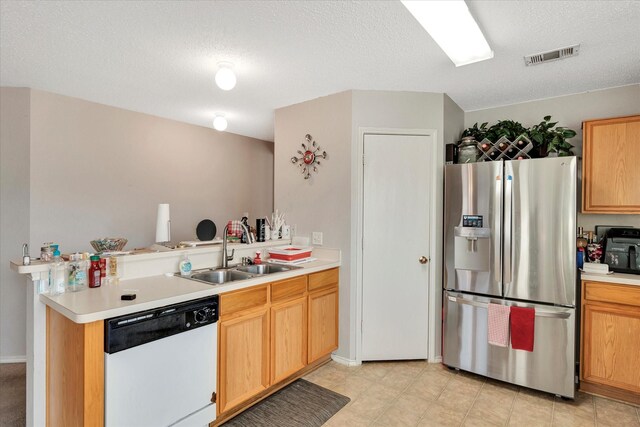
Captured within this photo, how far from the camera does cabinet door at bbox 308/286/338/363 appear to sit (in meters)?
2.78

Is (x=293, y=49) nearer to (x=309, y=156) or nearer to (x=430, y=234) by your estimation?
(x=309, y=156)

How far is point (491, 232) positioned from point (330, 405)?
1.82 meters

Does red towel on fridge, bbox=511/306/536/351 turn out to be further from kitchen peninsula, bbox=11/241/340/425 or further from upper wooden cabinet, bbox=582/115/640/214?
kitchen peninsula, bbox=11/241/340/425

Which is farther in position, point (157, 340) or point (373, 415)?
point (373, 415)

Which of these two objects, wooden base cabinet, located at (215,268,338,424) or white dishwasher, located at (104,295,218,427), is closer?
white dishwasher, located at (104,295,218,427)

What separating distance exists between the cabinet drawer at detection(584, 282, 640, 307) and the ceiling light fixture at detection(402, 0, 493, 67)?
1870 millimetres

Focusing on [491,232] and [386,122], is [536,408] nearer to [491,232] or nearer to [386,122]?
[491,232]

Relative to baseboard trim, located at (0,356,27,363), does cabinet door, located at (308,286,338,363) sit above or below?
above

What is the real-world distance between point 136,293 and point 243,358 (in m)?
0.81

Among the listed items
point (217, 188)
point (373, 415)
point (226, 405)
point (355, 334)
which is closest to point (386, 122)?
point (355, 334)

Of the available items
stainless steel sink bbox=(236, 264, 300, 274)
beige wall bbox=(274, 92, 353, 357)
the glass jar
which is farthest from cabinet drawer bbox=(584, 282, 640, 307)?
stainless steel sink bbox=(236, 264, 300, 274)

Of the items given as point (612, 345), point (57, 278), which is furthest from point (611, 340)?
point (57, 278)

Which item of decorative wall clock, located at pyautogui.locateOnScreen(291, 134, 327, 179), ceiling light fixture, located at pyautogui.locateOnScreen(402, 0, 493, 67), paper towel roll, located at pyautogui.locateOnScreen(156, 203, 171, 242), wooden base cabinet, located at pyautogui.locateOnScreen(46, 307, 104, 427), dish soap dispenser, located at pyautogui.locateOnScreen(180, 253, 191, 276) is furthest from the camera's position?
decorative wall clock, located at pyautogui.locateOnScreen(291, 134, 327, 179)

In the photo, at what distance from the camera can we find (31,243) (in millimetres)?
3117
